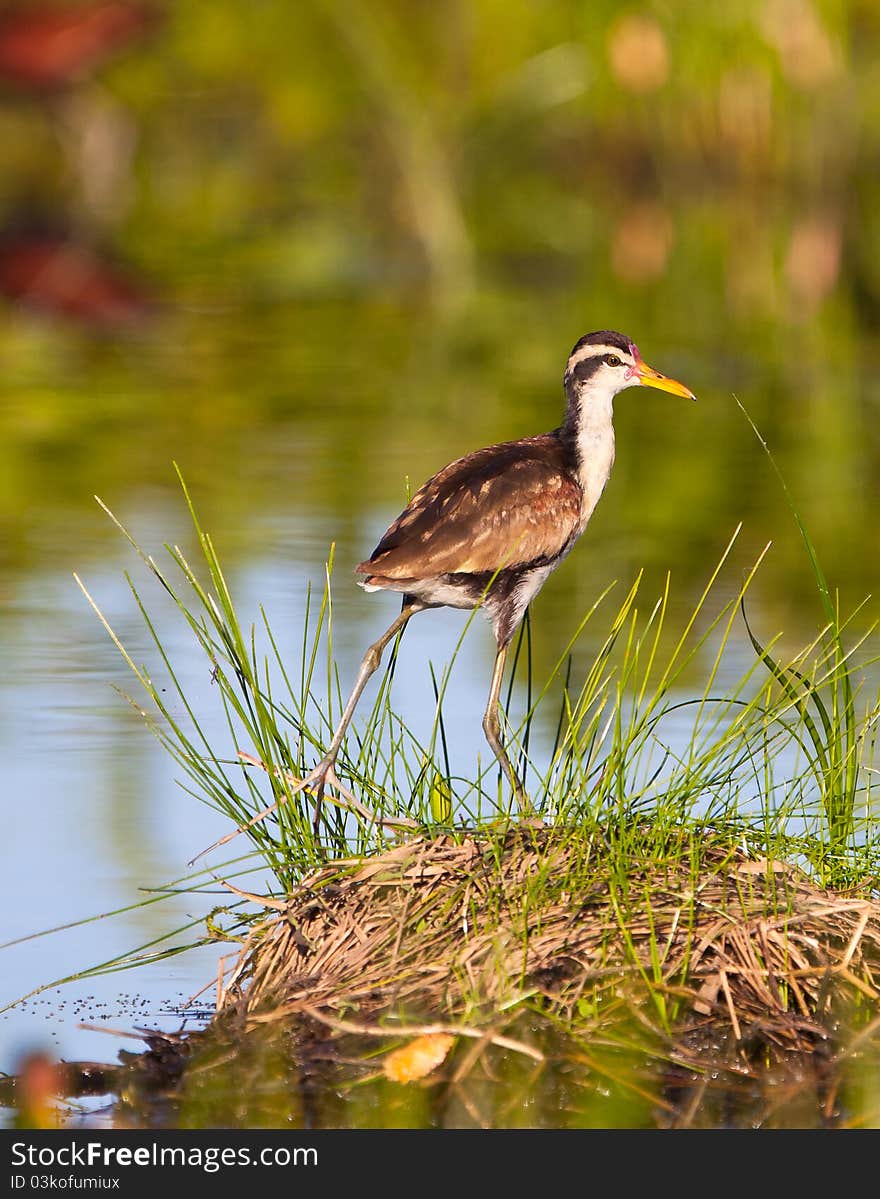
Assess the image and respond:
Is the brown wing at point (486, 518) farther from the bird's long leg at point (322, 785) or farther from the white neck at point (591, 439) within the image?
the bird's long leg at point (322, 785)

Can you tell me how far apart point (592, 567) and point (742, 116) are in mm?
12689

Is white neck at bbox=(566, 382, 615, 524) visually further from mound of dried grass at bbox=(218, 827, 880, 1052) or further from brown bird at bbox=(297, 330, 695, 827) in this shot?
mound of dried grass at bbox=(218, 827, 880, 1052)

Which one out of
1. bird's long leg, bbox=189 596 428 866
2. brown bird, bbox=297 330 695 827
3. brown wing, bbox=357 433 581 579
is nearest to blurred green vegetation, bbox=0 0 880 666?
brown bird, bbox=297 330 695 827

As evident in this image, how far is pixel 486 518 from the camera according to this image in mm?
4867

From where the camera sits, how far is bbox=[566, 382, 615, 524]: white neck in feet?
16.9

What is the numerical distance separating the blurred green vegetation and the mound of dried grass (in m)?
3.76

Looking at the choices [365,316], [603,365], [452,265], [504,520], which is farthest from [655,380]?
[452,265]

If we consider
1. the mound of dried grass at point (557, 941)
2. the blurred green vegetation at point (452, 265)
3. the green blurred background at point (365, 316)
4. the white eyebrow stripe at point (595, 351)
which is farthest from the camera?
the blurred green vegetation at point (452, 265)

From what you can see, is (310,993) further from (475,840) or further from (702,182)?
(702,182)

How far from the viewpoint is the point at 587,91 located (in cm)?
2117

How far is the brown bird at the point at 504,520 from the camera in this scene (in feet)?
15.7

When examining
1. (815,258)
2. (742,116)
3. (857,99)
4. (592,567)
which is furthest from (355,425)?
(857,99)

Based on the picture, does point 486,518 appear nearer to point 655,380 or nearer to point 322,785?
point 655,380

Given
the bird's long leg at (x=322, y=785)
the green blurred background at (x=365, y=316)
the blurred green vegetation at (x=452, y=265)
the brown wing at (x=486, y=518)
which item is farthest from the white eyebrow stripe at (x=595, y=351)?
the blurred green vegetation at (x=452, y=265)
